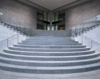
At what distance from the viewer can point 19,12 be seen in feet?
52.8

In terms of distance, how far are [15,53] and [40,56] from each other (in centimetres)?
190

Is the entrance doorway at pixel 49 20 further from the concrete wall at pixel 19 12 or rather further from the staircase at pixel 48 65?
the staircase at pixel 48 65

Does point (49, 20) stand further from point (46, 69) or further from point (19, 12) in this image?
point (46, 69)

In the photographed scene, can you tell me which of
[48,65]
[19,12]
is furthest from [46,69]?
[19,12]

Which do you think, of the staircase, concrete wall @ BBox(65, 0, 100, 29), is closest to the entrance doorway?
concrete wall @ BBox(65, 0, 100, 29)

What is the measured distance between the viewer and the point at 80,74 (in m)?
4.35

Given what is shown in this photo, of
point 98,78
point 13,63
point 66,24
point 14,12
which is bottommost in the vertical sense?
point 98,78

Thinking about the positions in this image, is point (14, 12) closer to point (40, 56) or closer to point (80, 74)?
point (40, 56)

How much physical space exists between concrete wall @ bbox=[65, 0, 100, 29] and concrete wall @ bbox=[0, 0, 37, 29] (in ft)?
24.8

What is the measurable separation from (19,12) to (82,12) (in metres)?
11.7

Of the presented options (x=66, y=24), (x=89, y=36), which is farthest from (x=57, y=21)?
(x=89, y=36)

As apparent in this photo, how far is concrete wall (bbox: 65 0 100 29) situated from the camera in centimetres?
1475

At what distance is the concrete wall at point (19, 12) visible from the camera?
13750mm

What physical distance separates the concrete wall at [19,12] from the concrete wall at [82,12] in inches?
298
